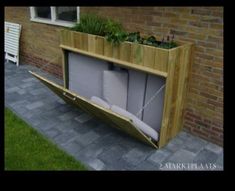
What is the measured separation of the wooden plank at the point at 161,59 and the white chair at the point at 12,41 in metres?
4.77

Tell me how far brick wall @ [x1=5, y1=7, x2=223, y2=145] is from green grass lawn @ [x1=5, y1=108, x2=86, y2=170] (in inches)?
68.6

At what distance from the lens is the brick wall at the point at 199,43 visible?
322 cm

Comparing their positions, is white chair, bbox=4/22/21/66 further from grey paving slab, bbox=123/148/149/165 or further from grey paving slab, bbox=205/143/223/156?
grey paving slab, bbox=205/143/223/156

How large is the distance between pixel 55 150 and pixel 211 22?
2.50 metres

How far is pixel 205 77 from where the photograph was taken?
11.3 ft

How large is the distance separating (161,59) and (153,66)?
0.48ft

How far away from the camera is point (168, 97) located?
3207mm

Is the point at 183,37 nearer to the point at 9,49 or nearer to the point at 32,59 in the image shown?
the point at 32,59

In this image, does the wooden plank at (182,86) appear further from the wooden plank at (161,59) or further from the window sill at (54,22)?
the window sill at (54,22)

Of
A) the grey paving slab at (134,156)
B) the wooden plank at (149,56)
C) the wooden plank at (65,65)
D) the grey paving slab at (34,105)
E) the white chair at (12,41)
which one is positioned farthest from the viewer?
the white chair at (12,41)

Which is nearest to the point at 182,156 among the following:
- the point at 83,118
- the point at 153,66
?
the point at 153,66

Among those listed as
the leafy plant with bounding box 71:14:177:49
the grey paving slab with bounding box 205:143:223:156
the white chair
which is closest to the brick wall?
the grey paving slab with bounding box 205:143:223:156

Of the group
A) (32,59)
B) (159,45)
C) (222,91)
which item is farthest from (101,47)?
(32,59)

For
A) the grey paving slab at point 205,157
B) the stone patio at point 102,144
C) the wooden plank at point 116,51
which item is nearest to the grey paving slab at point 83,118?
the stone patio at point 102,144
